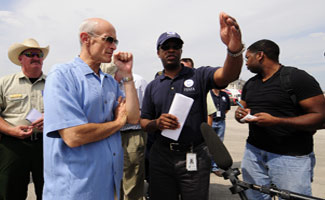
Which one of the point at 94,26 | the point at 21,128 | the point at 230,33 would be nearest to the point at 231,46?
the point at 230,33

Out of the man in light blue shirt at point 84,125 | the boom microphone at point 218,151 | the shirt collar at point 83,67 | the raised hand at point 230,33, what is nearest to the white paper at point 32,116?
the man in light blue shirt at point 84,125

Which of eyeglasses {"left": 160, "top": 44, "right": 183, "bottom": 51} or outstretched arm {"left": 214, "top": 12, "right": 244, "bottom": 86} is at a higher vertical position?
eyeglasses {"left": 160, "top": 44, "right": 183, "bottom": 51}

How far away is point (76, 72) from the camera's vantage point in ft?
5.30

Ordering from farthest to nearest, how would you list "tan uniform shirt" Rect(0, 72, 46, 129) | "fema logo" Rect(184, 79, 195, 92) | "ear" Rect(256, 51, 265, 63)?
"tan uniform shirt" Rect(0, 72, 46, 129) → "ear" Rect(256, 51, 265, 63) → "fema logo" Rect(184, 79, 195, 92)

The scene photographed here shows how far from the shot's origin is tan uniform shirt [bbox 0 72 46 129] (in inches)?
108

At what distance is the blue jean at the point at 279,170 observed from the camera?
2025mm

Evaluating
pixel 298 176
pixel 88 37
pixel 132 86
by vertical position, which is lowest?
A: pixel 298 176

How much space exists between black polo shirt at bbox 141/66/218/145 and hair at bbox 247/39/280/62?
0.68 meters

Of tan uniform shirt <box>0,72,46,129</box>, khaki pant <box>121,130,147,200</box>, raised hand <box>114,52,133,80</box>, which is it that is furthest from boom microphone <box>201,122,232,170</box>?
tan uniform shirt <box>0,72,46,129</box>

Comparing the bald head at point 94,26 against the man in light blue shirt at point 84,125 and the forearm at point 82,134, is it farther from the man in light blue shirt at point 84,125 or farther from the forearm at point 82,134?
the forearm at point 82,134

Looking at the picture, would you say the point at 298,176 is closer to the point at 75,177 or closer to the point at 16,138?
the point at 75,177

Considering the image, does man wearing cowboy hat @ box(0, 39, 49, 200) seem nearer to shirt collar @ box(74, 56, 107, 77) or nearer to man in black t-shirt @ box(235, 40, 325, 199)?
shirt collar @ box(74, 56, 107, 77)

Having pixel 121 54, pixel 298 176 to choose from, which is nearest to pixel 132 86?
pixel 121 54

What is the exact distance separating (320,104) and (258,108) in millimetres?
559
